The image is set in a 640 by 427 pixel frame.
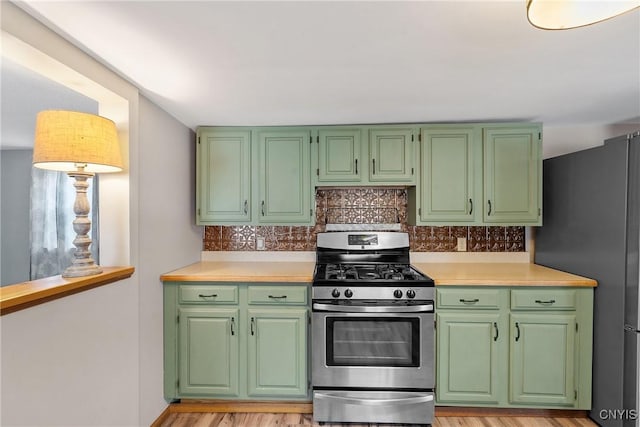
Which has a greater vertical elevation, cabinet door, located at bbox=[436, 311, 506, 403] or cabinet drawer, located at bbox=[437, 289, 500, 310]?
cabinet drawer, located at bbox=[437, 289, 500, 310]

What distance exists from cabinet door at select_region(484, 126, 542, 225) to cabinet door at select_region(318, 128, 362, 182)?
1042mm

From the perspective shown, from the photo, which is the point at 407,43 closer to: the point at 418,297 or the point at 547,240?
the point at 418,297

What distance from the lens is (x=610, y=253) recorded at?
77.2 inches

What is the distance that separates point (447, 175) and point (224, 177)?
1849 millimetres

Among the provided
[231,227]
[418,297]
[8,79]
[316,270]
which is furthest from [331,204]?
[8,79]

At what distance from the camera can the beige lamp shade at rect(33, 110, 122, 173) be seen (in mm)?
1373

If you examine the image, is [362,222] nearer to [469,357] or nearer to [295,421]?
[469,357]

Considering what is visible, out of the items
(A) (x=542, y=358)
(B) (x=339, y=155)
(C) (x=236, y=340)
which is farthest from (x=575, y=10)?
(C) (x=236, y=340)

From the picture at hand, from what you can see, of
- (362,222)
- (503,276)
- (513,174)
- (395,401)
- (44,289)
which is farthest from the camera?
(362,222)

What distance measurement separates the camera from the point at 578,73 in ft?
5.56

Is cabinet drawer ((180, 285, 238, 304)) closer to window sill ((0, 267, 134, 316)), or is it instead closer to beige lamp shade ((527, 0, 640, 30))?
window sill ((0, 267, 134, 316))

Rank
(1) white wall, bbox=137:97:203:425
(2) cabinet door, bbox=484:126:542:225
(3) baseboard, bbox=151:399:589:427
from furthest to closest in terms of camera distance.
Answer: (2) cabinet door, bbox=484:126:542:225
(3) baseboard, bbox=151:399:589:427
(1) white wall, bbox=137:97:203:425

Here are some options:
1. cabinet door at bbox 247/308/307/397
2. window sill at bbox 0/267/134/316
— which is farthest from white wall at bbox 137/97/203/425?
cabinet door at bbox 247/308/307/397

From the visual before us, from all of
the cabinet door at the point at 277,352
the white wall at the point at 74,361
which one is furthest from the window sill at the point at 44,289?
the cabinet door at the point at 277,352
